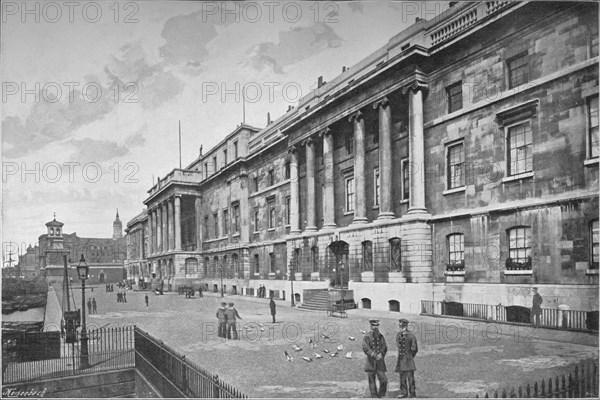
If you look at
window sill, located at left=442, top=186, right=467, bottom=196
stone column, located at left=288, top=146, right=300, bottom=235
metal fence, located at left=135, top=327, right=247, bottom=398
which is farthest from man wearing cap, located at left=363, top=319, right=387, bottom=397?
stone column, located at left=288, top=146, right=300, bottom=235

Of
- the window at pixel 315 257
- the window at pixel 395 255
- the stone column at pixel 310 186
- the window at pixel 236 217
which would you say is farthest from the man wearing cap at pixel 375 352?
the window at pixel 236 217

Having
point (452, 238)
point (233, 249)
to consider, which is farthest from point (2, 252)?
point (233, 249)

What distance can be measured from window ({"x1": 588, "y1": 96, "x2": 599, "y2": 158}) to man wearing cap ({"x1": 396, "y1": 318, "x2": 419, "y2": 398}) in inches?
341

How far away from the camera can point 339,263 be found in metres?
24.0

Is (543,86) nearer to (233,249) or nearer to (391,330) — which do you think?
(391,330)

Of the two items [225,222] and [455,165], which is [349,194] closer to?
[455,165]

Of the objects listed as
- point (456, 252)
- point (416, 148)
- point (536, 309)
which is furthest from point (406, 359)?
point (416, 148)

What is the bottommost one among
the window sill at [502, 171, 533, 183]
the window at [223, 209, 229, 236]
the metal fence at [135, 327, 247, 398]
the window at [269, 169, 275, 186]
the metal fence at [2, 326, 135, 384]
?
the metal fence at [2, 326, 135, 384]

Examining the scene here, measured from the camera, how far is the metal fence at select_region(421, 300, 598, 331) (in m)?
12.4

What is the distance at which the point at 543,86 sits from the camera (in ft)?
46.7

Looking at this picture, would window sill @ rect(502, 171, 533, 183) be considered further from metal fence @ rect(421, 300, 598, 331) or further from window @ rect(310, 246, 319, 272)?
window @ rect(310, 246, 319, 272)

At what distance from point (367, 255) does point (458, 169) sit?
6.30 m

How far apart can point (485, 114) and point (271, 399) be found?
43.0 feet

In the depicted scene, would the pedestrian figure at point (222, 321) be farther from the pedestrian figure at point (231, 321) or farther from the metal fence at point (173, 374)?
the metal fence at point (173, 374)
